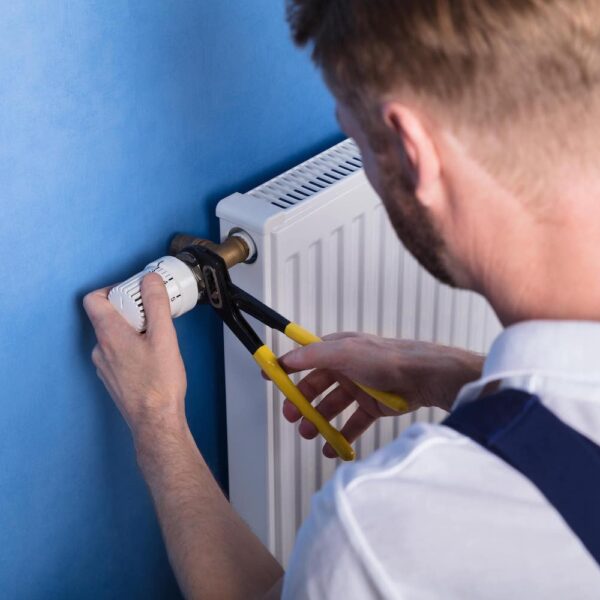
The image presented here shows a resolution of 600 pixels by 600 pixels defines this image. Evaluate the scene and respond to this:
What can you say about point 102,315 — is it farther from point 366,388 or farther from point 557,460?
point 557,460

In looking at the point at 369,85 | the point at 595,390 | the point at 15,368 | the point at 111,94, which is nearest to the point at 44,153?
the point at 111,94

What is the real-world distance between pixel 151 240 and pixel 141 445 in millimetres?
206

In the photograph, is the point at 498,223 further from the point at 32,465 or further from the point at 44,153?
the point at 32,465

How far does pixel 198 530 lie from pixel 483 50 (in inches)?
16.1

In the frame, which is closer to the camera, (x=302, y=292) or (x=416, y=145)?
(x=416, y=145)

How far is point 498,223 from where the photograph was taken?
0.68 meters

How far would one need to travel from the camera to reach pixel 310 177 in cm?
104

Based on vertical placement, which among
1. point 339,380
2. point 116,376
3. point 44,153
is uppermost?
point 44,153

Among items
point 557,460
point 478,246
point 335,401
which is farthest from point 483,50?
point 335,401

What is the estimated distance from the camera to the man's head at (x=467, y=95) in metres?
0.61

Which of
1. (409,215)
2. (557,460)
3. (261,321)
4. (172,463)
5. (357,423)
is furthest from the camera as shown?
(357,423)

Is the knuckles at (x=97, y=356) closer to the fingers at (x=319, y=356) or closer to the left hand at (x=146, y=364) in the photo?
the left hand at (x=146, y=364)

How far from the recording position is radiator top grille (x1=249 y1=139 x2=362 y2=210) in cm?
99

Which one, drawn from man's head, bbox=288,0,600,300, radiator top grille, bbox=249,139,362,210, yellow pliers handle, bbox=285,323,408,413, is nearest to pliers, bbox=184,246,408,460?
yellow pliers handle, bbox=285,323,408,413
